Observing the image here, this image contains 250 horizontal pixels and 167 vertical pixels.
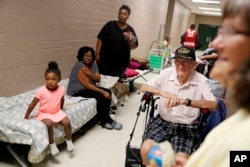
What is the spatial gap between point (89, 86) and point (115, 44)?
0.79m

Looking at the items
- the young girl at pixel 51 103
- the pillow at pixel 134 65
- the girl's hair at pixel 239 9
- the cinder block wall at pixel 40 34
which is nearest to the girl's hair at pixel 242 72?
the girl's hair at pixel 239 9

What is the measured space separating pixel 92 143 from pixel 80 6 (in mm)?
1956

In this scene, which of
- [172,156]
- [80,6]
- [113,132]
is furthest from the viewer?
[80,6]

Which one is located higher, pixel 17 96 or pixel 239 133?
pixel 239 133

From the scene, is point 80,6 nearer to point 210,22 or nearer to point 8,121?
point 8,121

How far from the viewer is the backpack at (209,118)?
234 centimetres

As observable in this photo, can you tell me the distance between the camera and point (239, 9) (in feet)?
2.09

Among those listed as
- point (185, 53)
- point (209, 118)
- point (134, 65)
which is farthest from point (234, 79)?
point (134, 65)

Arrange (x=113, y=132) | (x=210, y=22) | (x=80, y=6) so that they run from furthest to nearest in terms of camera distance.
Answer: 1. (x=210, y=22)
2. (x=80, y=6)
3. (x=113, y=132)

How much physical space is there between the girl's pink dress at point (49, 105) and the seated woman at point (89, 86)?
728mm

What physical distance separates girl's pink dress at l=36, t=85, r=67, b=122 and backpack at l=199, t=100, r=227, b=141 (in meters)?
1.26

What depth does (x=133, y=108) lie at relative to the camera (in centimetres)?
459

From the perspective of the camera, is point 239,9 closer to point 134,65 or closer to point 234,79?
point 234,79

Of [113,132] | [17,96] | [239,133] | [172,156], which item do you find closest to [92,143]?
[113,132]
